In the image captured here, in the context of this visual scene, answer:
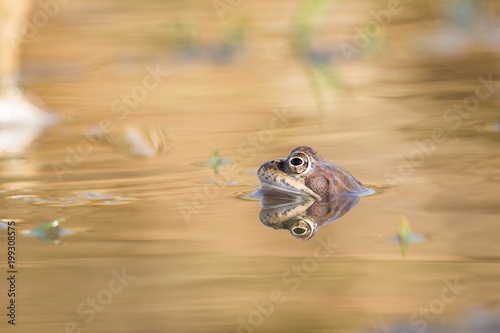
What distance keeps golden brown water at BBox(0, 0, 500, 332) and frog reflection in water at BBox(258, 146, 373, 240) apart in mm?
114

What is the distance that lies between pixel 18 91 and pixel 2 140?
0.83m

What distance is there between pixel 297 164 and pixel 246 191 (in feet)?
0.87

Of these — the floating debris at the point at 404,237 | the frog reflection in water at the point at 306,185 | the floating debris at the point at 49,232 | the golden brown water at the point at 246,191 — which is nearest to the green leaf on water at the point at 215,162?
the golden brown water at the point at 246,191

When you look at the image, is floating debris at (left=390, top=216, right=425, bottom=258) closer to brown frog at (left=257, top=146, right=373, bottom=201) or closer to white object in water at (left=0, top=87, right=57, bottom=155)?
brown frog at (left=257, top=146, right=373, bottom=201)

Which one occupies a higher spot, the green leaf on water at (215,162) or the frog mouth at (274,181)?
the green leaf on water at (215,162)

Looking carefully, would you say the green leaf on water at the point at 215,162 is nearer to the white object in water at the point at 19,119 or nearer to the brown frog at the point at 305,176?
the brown frog at the point at 305,176

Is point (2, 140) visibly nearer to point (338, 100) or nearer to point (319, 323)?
point (338, 100)

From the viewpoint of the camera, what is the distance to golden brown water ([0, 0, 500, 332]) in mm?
3418

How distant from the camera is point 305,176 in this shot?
4969 millimetres

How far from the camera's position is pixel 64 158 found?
222 inches

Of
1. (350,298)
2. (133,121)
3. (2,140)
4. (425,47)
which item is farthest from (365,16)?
(350,298)

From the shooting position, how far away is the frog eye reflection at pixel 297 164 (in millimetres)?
4953

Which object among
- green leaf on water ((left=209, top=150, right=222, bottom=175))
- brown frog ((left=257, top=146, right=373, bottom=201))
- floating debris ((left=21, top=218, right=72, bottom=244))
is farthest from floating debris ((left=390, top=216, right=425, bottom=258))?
green leaf on water ((left=209, top=150, right=222, bottom=175))

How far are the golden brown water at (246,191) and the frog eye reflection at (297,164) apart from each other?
22 cm
